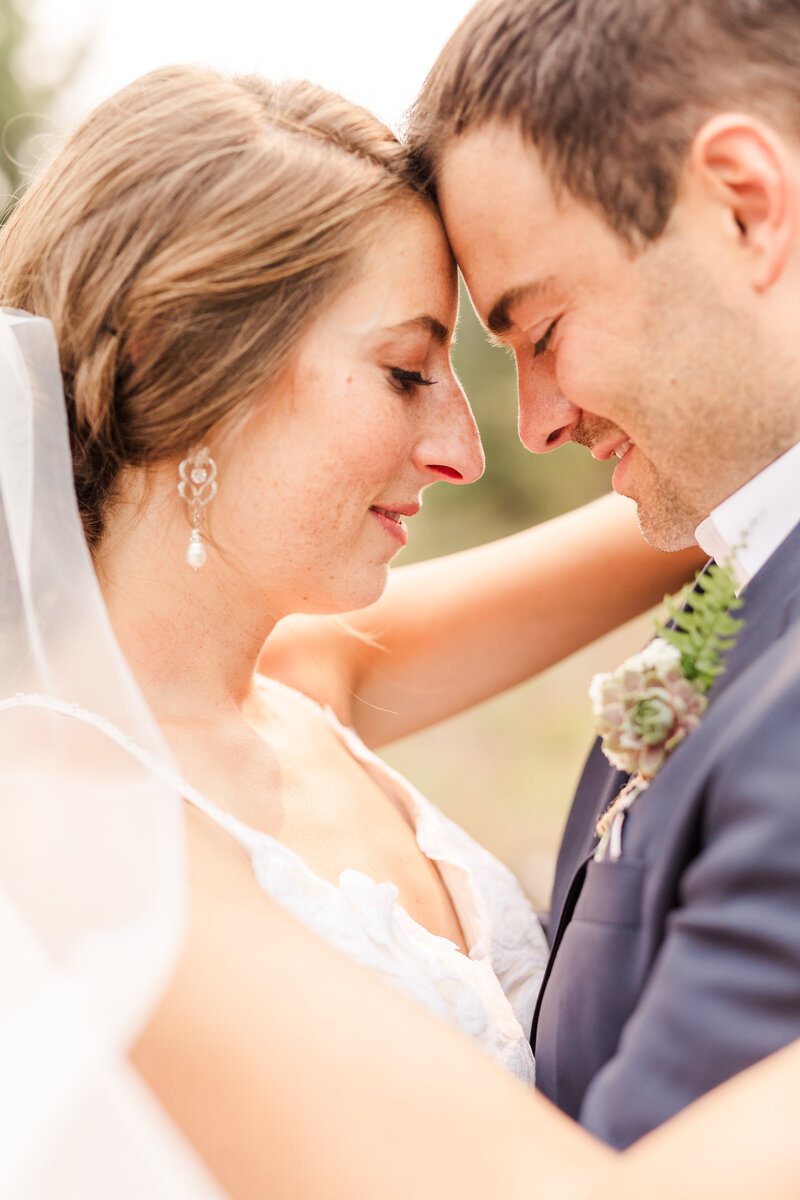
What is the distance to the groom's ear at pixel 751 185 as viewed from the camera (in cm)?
173

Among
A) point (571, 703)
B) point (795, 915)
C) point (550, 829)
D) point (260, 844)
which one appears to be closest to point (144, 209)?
point (260, 844)

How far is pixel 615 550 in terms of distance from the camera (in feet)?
9.84

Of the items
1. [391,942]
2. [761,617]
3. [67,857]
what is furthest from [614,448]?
[67,857]

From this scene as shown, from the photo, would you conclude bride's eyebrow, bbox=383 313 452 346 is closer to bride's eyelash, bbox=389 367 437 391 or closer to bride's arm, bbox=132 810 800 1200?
bride's eyelash, bbox=389 367 437 391

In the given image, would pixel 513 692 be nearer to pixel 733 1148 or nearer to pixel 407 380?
pixel 407 380

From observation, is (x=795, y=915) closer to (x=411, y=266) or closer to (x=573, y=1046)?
(x=573, y=1046)

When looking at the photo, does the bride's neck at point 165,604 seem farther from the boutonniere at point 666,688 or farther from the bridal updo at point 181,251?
the boutonniere at point 666,688

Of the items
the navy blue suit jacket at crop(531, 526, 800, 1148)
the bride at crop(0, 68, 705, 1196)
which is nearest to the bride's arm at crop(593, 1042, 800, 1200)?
the navy blue suit jacket at crop(531, 526, 800, 1148)

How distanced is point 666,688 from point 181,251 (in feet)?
4.09

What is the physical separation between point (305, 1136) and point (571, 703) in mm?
8627

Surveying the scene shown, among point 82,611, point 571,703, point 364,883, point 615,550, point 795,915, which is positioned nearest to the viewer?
point 795,915

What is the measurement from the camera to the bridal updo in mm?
2047

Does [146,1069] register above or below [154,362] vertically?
below

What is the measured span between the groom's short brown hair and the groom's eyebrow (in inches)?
7.1
